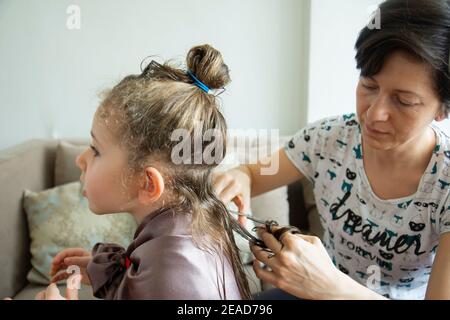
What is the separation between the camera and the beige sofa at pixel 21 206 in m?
1.42

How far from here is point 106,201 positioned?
31.3 inches

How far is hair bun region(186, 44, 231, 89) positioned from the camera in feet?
2.55

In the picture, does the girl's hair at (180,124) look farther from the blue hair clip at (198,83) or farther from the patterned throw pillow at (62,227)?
the patterned throw pillow at (62,227)

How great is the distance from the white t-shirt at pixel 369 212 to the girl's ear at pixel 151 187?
49cm

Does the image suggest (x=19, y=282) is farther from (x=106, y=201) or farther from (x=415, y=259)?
(x=415, y=259)

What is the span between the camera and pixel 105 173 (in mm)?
778

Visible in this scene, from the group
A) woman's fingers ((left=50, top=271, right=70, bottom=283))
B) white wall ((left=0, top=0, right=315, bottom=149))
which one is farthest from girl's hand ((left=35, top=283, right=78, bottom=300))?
white wall ((left=0, top=0, right=315, bottom=149))

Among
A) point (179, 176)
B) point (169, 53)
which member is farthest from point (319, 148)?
point (169, 53)

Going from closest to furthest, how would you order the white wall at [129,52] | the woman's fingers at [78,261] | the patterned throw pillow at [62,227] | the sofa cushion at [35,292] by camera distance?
the woman's fingers at [78,261] → the sofa cushion at [35,292] → the patterned throw pillow at [62,227] → the white wall at [129,52]

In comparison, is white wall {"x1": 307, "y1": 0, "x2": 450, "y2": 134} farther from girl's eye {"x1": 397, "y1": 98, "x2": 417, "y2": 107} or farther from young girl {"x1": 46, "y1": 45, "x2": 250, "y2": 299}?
young girl {"x1": 46, "y1": 45, "x2": 250, "y2": 299}

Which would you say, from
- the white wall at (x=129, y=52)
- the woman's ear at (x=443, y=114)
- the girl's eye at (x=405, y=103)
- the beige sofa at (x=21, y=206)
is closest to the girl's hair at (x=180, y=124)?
the girl's eye at (x=405, y=103)

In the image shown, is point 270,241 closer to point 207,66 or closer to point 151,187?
point 151,187

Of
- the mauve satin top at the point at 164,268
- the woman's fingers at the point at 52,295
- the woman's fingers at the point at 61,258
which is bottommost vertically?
the woman's fingers at the point at 61,258

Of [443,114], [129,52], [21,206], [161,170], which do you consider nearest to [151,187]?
[161,170]
